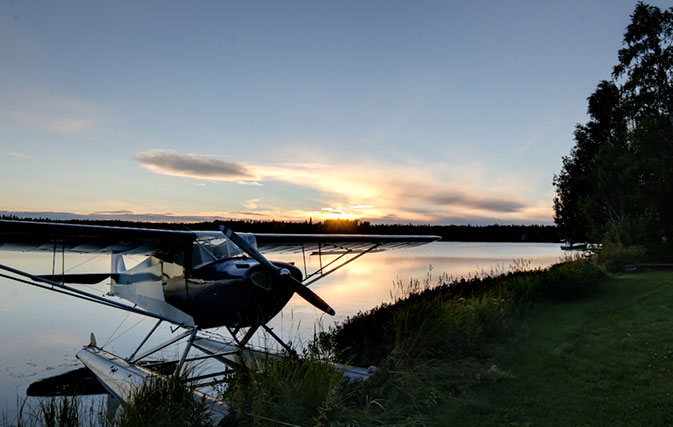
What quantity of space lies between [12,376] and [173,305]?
15.8ft

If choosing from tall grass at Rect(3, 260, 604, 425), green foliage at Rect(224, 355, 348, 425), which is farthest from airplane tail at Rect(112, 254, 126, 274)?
green foliage at Rect(224, 355, 348, 425)

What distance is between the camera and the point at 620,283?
12.3m

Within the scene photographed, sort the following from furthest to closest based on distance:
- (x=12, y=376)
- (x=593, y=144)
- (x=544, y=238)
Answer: (x=544, y=238), (x=593, y=144), (x=12, y=376)

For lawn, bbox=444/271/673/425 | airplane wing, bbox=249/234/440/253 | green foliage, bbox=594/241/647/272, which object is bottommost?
lawn, bbox=444/271/673/425

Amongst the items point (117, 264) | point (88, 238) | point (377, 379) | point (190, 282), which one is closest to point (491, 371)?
point (377, 379)

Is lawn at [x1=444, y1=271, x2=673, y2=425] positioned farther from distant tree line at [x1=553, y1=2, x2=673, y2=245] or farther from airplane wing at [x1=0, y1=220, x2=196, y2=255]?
distant tree line at [x1=553, y1=2, x2=673, y2=245]

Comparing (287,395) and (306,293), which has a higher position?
(306,293)

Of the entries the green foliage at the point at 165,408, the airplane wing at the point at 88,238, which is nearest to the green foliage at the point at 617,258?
the airplane wing at the point at 88,238

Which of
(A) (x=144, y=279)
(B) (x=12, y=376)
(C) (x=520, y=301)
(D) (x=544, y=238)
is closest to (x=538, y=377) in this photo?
(C) (x=520, y=301)

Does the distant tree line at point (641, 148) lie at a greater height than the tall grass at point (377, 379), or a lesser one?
greater

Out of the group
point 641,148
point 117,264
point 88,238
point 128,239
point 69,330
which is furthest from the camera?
point 641,148

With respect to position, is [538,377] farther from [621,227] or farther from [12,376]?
[621,227]

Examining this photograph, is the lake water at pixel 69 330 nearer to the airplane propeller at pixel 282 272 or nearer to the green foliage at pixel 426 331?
the airplane propeller at pixel 282 272

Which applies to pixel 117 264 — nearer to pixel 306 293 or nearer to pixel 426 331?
pixel 306 293
